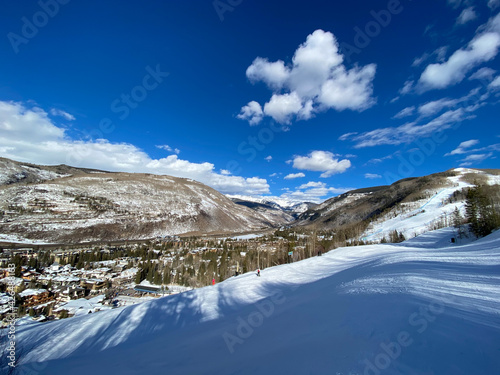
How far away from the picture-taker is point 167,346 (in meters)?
7.60

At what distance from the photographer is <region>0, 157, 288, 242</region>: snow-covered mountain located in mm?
84562

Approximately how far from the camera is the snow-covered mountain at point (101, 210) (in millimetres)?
84562

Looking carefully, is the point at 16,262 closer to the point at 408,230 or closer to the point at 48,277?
the point at 48,277

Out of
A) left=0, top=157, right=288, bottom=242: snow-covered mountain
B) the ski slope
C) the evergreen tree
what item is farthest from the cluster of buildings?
left=0, top=157, right=288, bottom=242: snow-covered mountain

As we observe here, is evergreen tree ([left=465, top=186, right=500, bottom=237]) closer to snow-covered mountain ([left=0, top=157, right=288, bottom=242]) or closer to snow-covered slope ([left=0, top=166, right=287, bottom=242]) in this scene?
snow-covered mountain ([left=0, top=157, right=288, bottom=242])

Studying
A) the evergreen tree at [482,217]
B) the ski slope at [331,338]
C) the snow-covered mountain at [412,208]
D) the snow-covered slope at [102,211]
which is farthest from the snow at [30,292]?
the snow-covered mountain at [412,208]

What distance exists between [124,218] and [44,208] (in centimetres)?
3041

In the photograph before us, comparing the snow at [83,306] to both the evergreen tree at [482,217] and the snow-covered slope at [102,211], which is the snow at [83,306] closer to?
the evergreen tree at [482,217]

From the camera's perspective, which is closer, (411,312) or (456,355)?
(456,355)

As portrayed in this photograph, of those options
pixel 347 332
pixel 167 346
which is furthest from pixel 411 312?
pixel 167 346

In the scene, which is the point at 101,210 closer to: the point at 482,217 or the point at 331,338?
the point at 331,338

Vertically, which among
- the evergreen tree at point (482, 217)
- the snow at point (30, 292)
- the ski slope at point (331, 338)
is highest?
the evergreen tree at point (482, 217)

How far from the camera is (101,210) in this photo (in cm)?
10506

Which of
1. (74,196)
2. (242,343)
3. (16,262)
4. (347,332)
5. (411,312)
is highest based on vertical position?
(74,196)
